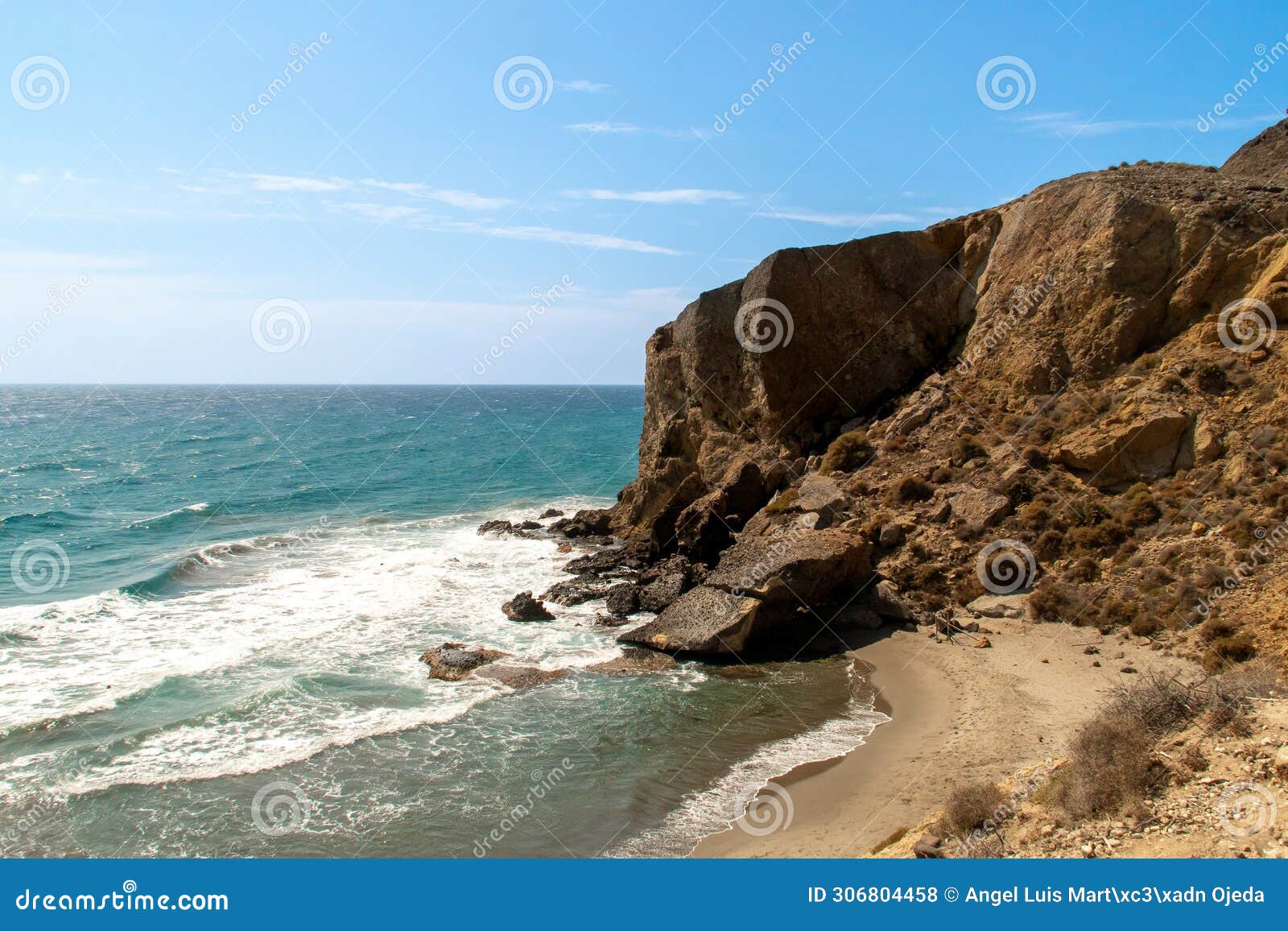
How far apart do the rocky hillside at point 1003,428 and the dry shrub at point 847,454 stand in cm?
11

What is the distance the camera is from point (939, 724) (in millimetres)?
14656

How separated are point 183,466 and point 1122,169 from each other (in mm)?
59952

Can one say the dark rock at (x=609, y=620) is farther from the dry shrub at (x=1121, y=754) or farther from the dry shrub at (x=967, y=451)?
the dry shrub at (x=1121, y=754)

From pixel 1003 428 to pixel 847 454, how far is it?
4.83 meters

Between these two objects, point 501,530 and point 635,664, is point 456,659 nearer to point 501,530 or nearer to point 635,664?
point 635,664

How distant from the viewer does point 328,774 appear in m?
13.5

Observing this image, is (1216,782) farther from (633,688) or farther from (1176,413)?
(1176,413)

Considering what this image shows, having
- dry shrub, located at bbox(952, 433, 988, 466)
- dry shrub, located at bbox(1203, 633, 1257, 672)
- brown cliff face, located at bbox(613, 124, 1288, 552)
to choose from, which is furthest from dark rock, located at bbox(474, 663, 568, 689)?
dry shrub, located at bbox(952, 433, 988, 466)

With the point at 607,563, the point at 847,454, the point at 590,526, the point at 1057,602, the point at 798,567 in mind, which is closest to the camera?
the point at 1057,602

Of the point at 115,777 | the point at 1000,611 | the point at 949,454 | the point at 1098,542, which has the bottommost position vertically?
the point at 115,777

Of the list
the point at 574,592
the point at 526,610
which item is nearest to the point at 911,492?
the point at 574,592

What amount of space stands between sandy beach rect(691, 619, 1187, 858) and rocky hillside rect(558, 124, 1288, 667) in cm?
110

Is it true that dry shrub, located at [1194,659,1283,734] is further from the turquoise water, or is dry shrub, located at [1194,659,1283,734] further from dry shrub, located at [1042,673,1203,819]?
the turquoise water

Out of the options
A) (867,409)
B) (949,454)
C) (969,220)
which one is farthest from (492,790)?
(969,220)
